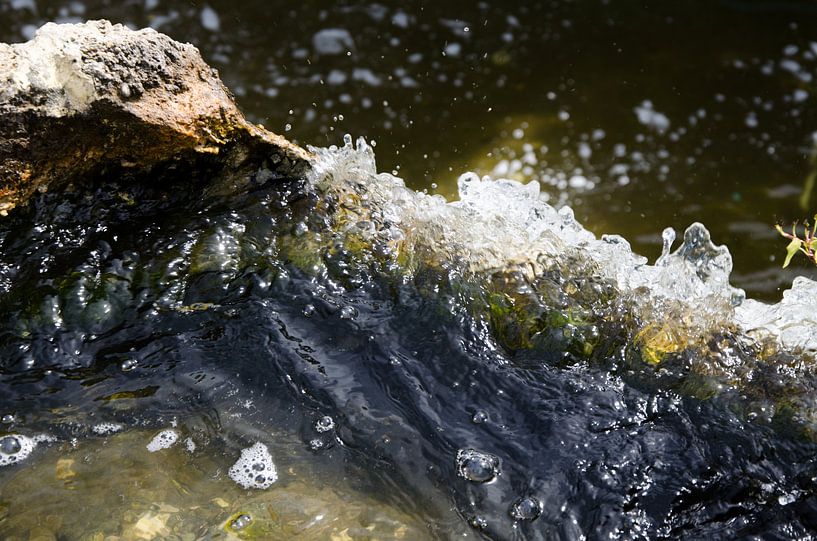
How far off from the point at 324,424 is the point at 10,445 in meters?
0.76

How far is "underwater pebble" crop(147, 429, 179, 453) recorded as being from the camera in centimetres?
176

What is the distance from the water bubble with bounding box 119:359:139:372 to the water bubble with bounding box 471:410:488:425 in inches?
36.1

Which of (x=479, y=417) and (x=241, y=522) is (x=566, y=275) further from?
(x=241, y=522)

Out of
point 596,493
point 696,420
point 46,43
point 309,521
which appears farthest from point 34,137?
point 696,420

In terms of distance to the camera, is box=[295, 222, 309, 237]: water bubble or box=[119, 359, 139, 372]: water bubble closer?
box=[119, 359, 139, 372]: water bubble

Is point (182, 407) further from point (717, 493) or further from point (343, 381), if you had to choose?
point (717, 493)

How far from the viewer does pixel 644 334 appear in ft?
6.45

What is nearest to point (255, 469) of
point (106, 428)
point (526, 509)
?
point (106, 428)

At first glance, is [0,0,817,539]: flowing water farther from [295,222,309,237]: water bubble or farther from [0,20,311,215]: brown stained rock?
[0,20,311,215]: brown stained rock

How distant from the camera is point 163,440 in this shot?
5.82ft

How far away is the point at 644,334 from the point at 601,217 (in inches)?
90.1

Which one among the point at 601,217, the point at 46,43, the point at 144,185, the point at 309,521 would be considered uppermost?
the point at 46,43

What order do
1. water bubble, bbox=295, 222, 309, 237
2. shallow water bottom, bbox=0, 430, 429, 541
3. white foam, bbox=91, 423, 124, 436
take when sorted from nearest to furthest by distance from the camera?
shallow water bottom, bbox=0, 430, 429, 541, white foam, bbox=91, 423, 124, 436, water bubble, bbox=295, 222, 309, 237

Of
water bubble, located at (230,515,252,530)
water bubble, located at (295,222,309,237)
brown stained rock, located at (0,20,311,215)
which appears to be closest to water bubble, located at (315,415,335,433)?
water bubble, located at (230,515,252,530)
